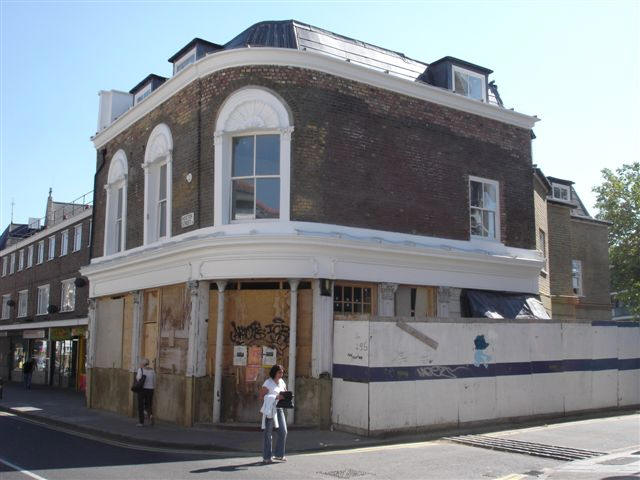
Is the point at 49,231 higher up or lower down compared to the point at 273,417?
higher up

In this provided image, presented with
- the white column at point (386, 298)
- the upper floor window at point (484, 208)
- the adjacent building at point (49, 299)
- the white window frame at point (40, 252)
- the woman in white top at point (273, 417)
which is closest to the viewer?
the woman in white top at point (273, 417)

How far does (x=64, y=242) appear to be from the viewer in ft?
116

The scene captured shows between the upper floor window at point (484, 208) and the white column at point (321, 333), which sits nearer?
the white column at point (321, 333)

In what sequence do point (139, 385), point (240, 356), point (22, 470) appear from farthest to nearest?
point (139, 385)
point (240, 356)
point (22, 470)

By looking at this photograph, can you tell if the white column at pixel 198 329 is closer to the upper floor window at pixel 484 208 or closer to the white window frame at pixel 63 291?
the upper floor window at pixel 484 208

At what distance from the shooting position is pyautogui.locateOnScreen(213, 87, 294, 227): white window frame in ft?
47.7

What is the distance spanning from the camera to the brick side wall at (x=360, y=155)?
1474 centimetres

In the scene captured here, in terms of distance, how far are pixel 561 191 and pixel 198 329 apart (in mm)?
22028

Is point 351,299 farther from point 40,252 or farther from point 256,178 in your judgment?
point 40,252

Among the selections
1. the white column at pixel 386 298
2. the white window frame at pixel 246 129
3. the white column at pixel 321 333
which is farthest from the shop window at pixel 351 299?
the white window frame at pixel 246 129

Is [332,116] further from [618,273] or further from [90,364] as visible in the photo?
[618,273]

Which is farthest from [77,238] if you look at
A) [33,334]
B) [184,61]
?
[184,61]

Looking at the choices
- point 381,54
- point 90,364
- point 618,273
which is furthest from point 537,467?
point 618,273

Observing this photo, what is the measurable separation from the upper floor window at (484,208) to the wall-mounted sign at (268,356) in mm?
6941
